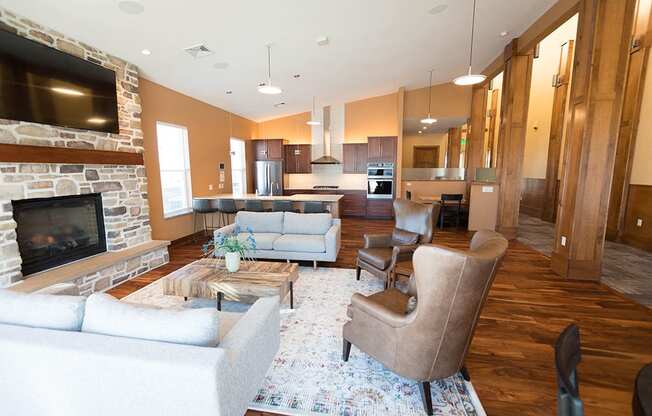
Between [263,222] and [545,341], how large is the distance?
12.0 feet

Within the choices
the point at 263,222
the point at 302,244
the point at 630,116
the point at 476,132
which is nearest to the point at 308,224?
the point at 302,244

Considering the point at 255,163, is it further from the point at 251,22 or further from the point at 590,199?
the point at 590,199

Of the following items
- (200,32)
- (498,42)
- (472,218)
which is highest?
(498,42)

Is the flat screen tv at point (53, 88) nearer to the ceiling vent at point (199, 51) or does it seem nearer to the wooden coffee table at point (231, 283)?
the ceiling vent at point (199, 51)

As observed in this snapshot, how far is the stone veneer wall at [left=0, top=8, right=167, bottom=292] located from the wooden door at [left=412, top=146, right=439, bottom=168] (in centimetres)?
1043

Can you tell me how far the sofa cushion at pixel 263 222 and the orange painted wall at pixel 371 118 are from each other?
15.3ft

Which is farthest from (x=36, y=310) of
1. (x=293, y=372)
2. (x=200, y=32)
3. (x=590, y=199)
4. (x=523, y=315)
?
(x=590, y=199)

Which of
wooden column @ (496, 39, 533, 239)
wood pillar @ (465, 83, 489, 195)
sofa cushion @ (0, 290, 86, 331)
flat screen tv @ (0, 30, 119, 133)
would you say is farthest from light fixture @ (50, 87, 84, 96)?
wood pillar @ (465, 83, 489, 195)

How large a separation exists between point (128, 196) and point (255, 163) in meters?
4.47

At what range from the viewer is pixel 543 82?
295 inches

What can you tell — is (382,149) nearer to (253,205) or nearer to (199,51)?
(253,205)

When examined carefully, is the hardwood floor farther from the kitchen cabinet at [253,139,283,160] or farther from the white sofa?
the kitchen cabinet at [253,139,283,160]

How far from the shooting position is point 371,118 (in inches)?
321

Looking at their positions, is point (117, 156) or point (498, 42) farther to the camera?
point (498, 42)
